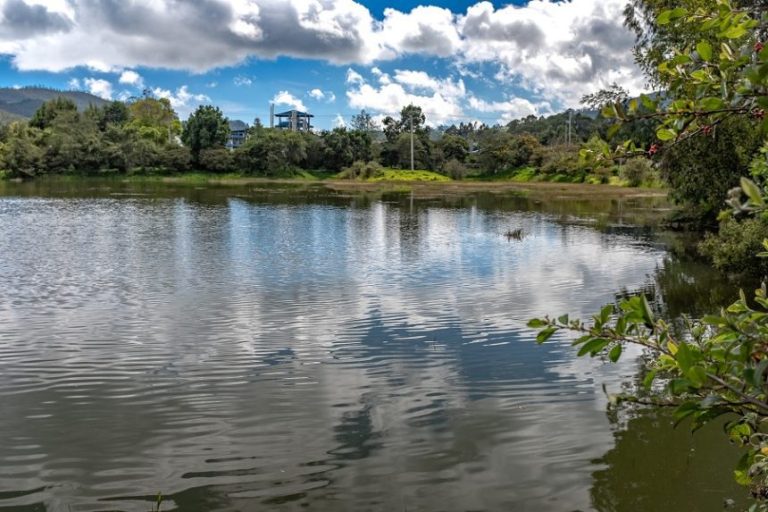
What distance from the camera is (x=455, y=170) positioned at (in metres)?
110

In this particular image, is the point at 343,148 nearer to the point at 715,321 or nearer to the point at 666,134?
the point at 666,134

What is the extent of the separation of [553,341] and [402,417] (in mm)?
5180

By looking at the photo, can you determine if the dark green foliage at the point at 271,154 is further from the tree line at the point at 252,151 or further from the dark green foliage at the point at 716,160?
the dark green foliage at the point at 716,160

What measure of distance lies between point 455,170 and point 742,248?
91206 mm

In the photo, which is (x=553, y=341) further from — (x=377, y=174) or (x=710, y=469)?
(x=377, y=174)

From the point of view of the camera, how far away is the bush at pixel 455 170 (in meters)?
110

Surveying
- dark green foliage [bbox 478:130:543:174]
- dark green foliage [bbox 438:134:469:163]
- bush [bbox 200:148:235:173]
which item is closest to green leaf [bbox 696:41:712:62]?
dark green foliage [bbox 478:130:543:174]

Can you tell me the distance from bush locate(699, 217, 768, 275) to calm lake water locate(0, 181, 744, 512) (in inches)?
33.3

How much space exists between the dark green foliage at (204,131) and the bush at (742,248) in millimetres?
99191

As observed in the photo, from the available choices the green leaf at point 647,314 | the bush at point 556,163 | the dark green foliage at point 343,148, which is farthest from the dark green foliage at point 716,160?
the dark green foliage at point 343,148

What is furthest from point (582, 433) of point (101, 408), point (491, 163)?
point (491, 163)

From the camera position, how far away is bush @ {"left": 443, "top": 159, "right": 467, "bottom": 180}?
10969 cm

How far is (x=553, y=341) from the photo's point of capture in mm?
13492

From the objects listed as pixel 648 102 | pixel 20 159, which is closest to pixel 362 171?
pixel 20 159
